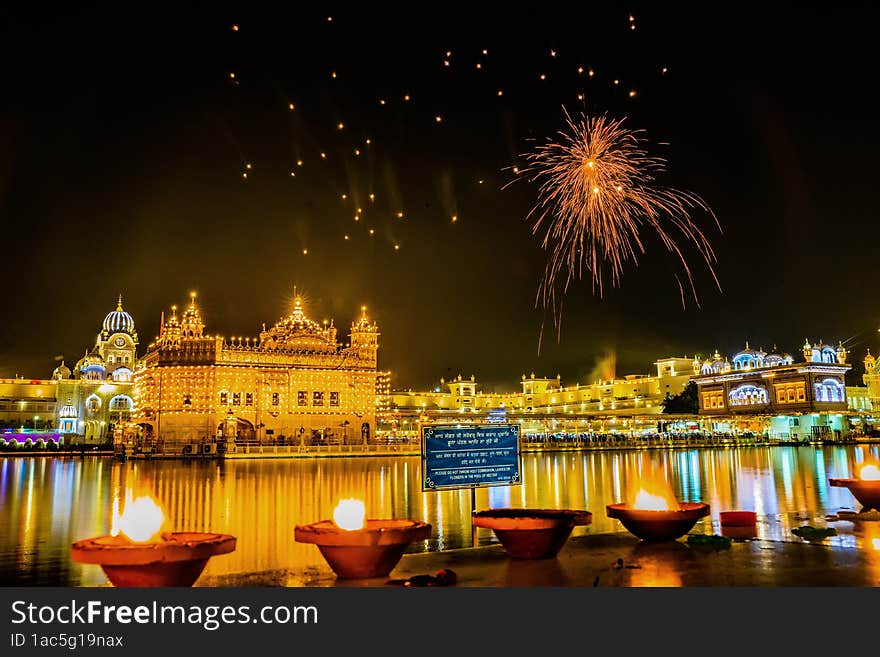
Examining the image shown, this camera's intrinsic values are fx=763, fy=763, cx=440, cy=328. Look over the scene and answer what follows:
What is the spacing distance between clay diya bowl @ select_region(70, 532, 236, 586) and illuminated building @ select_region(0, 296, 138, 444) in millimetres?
69405

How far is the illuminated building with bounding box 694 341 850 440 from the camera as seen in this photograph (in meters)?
77.2

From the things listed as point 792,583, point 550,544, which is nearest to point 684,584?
point 792,583

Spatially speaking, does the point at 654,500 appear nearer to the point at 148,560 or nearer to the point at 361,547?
the point at 361,547

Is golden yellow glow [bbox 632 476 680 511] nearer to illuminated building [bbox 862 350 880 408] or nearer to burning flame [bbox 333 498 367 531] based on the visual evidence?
burning flame [bbox 333 498 367 531]

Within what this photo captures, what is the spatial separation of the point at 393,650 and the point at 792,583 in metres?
4.03

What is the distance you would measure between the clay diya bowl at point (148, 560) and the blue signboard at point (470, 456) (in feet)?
10.6

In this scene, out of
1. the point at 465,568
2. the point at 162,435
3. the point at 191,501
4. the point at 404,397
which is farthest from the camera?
the point at 404,397

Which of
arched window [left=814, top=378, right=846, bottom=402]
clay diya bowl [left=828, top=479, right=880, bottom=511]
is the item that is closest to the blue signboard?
clay diya bowl [left=828, top=479, right=880, bottom=511]

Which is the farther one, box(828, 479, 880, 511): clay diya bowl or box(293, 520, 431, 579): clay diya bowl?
box(828, 479, 880, 511): clay diya bowl

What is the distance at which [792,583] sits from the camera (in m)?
6.73

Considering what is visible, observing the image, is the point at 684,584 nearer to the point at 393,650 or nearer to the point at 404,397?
the point at 393,650

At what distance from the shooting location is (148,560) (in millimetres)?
5891

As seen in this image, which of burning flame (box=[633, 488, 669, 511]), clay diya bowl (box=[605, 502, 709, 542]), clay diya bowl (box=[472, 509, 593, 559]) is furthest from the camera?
burning flame (box=[633, 488, 669, 511])

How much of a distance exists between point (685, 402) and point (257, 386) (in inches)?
2347
